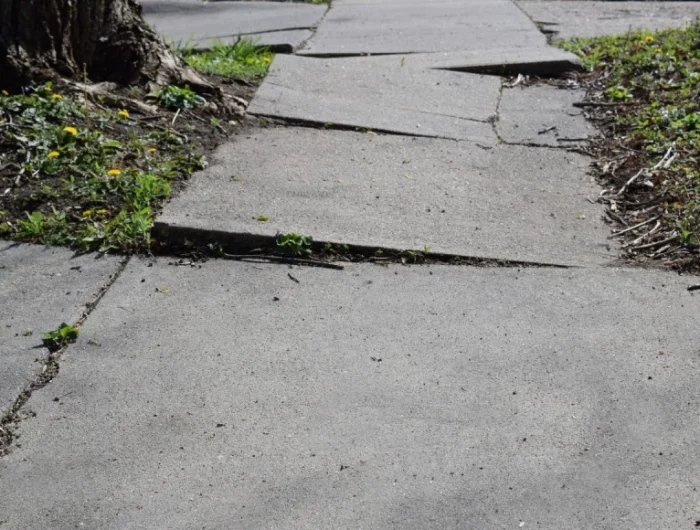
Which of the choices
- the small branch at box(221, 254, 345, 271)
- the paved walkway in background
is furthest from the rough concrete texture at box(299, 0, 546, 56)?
the small branch at box(221, 254, 345, 271)

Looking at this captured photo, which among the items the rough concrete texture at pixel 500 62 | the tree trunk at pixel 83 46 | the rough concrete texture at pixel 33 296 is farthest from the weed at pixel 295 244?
the rough concrete texture at pixel 500 62

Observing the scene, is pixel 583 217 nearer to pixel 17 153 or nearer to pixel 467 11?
pixel 17 153

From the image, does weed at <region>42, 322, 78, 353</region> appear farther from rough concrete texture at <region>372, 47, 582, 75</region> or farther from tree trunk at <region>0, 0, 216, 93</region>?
rough concrete texture at <region>372, 47, 582, 75</region>

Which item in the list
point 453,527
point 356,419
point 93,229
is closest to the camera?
point 453,527

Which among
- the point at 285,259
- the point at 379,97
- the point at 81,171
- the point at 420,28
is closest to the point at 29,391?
the point at 285,259

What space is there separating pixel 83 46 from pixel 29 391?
9.57ft

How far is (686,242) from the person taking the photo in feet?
13.8

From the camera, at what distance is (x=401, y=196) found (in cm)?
464

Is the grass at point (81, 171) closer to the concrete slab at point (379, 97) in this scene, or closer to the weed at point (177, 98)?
the weed at point (177, 98)

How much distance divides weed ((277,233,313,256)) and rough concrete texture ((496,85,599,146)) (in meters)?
1.87

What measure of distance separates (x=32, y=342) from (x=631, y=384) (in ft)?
7.34

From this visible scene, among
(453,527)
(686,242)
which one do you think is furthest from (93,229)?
(686,242)

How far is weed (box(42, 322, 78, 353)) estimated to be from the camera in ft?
11.3

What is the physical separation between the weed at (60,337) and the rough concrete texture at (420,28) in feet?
13.1
